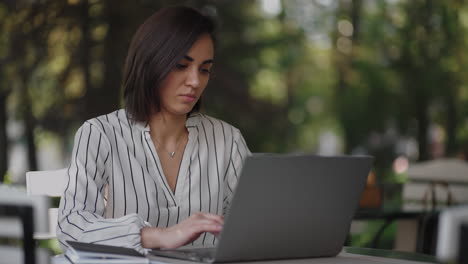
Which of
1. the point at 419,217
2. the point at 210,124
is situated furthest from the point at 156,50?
the point at 419,217

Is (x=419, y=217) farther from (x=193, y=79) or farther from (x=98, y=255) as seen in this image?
(x=98, y=255)

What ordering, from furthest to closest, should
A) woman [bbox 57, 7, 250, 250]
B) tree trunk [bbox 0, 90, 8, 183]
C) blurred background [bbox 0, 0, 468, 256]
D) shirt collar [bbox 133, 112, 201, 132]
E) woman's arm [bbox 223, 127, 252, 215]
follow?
blurred background [bbox 0, 0, 468, 256], tree trunk [bbox 0, 90, 8, 183], woman's arm [bbox 223, 127, 252, 215], shirt collar [bbox 133, 112, 201, 132], woman [bbox 57, 7, 250, 250]

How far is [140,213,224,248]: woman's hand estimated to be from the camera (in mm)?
1531

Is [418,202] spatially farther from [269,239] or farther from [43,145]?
[269,239]

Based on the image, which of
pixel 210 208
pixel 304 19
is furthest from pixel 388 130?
pixel 210 208

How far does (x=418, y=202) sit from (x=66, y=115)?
2701mm

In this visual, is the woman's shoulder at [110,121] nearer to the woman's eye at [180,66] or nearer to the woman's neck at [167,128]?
the woman's neck at [167,128]

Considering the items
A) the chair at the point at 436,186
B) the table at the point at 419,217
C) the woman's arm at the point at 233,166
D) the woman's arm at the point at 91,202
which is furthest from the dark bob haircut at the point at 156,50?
the chair at the point at 436,186

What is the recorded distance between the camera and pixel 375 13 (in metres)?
9.68

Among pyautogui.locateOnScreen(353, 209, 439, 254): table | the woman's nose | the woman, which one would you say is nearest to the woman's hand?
the woman

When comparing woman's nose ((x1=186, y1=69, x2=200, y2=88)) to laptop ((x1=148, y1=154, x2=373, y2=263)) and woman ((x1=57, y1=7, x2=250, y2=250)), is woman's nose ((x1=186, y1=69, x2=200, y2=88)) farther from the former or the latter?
laptop ((x1=148, y1=154, x2=373, y2=263))

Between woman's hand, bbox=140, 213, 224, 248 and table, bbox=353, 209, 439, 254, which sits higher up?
woman's hand, bbox=140, 213, 224, 248

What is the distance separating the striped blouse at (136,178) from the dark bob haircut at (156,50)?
0.22 feet

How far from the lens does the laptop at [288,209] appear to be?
54.9 inches
